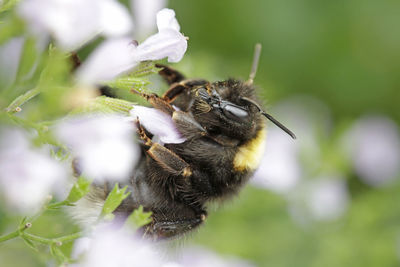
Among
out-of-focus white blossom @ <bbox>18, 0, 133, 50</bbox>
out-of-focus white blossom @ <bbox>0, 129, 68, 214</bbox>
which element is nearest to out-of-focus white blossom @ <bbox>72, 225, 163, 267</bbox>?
out-of-focus white blossom @ <bbox>0, 129, 68, 214</bbox>

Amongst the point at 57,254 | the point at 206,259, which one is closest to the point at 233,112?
the point at 57,254

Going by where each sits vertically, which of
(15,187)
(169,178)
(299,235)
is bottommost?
(299,235)

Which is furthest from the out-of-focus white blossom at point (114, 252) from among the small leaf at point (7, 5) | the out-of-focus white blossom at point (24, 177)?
the small leaf at point (7, 5)

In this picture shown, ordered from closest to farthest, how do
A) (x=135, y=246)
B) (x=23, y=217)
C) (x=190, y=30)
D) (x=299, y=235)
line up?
(x=135, y=246) → (x=23, y=217) → (x=299, y=235) → (x=190, y=30)

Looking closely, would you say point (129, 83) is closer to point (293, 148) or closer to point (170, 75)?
point (170, 75)

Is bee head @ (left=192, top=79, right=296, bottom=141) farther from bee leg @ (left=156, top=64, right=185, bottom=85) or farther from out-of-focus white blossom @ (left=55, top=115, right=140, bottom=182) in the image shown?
out-of-focus white blossom @ (left=55, top=115, right=140, bottom=182)

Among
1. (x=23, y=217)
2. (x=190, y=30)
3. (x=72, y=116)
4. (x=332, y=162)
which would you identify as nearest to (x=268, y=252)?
(x=332, y=162)

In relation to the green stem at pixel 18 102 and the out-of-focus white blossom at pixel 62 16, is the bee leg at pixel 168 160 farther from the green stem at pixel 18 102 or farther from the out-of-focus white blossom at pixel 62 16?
the out-of-focus white blossom at pixel 62 16

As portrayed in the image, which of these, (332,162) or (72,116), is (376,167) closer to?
(332,162)
